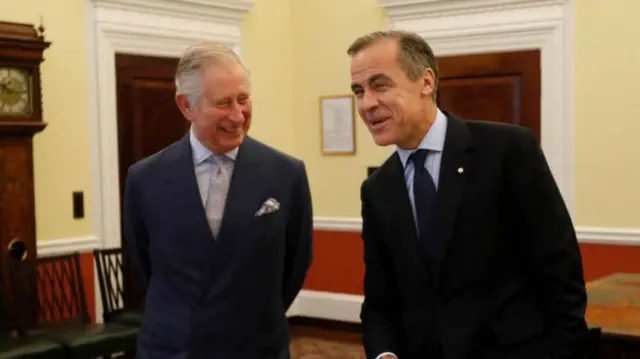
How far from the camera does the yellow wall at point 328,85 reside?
6129mm

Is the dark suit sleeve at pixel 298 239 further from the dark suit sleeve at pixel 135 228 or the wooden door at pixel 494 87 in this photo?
the wooden door at pixel 494 87

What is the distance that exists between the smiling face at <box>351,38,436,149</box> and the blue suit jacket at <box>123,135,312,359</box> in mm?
477

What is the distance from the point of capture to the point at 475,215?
1.88 meters

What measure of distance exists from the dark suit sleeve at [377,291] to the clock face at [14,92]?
280 cm

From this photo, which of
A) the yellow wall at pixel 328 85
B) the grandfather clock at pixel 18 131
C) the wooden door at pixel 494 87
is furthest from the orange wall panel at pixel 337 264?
the grandfather clock at pixel 18 131

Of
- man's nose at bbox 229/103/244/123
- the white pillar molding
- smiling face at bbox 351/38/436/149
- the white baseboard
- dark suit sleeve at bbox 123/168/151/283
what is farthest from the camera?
the white baseboard

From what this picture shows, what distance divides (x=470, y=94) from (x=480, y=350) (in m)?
4.01

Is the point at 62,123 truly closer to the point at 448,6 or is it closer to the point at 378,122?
the point at 448,6

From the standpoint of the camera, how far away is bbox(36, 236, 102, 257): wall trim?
15.5 ft

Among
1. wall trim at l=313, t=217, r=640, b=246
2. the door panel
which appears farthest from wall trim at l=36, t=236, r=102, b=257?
wall trim at l=313, t=217, r=640, b=246

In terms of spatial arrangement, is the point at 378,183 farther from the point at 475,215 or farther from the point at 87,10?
the point at 87,10

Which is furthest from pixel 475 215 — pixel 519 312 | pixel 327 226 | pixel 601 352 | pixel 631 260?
pixel 327 226

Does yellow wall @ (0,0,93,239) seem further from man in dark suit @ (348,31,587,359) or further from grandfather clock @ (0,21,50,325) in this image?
man in dark suit @ (348,31,587,359)

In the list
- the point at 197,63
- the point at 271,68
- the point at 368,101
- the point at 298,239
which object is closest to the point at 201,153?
the point at 197,63
